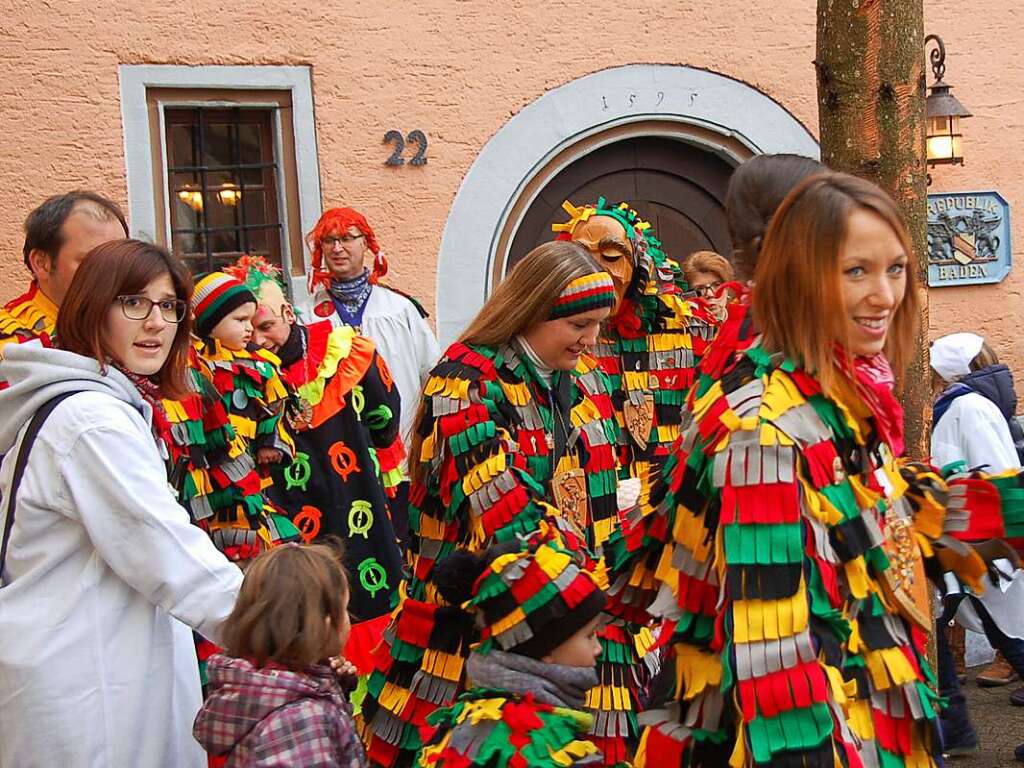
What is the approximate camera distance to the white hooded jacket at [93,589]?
3.20m

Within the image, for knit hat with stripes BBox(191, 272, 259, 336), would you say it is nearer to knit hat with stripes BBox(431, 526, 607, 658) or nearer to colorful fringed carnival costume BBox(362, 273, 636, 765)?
colorful fringed carnival costume BBox(362, 273, 636, 765)

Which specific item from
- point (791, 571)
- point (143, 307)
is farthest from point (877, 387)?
point (143, 307)

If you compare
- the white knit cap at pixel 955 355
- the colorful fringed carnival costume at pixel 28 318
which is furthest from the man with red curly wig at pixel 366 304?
the colorful fringed carnival costume at pixel 28 318

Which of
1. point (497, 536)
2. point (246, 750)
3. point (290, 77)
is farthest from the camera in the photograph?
point (290, 77)

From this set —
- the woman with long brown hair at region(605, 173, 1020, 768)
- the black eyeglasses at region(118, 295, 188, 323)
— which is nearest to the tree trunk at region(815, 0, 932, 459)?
the woman with long brown hair at region(605, 173, 1020, 768)

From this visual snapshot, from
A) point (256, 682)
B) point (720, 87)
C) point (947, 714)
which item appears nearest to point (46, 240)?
point (256, 682)

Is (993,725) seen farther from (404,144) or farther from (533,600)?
(404,144)

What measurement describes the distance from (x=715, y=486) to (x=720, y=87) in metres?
7.35

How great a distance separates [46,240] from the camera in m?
4.53

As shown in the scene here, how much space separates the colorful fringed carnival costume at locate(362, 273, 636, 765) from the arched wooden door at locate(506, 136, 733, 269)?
5.09m

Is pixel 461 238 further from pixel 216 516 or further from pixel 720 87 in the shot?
pixel 216 516

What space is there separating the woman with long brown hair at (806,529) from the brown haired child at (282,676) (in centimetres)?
72

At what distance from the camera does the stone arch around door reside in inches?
357

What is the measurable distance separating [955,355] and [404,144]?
3.64 meters
